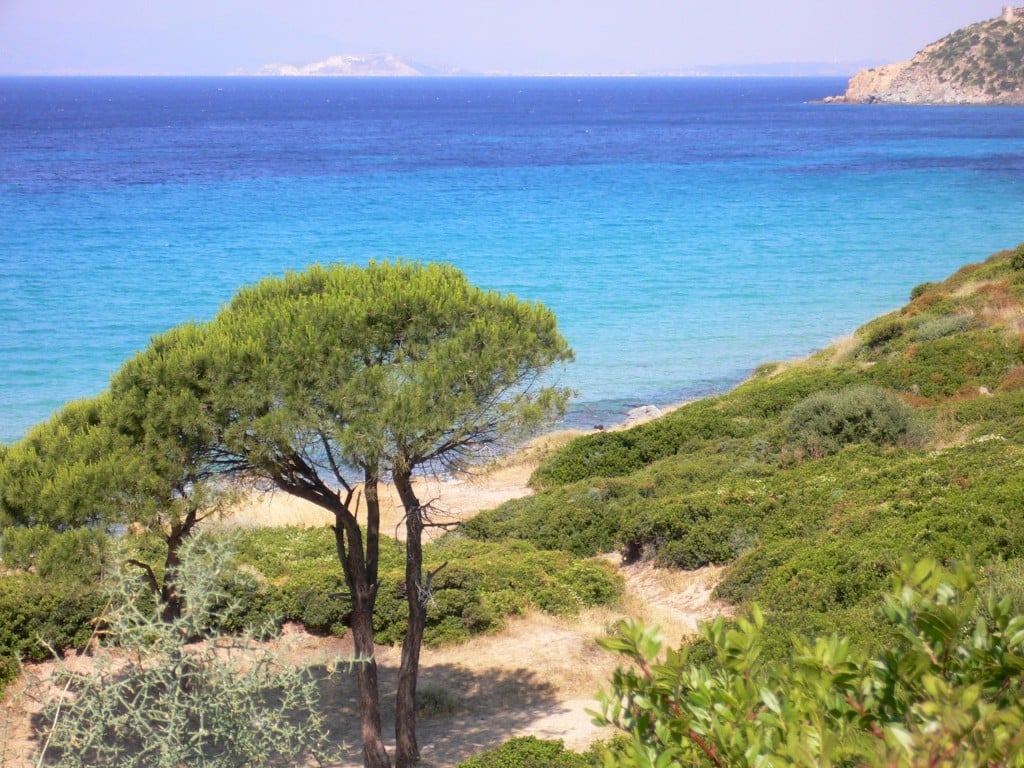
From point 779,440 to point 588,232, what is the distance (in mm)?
42974

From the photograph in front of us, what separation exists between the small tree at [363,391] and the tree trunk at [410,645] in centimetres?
1

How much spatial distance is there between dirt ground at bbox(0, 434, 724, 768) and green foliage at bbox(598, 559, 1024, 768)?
20.9ft

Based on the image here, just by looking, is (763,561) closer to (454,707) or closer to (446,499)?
(454,707)

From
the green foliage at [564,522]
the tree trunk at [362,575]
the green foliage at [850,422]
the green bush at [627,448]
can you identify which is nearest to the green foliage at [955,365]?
the green foliage at [850,422]

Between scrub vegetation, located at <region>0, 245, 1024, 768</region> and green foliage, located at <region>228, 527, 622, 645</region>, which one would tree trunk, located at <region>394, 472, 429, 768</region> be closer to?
scrub vegetation, located at <region>0, 245, 1024, 768</region>

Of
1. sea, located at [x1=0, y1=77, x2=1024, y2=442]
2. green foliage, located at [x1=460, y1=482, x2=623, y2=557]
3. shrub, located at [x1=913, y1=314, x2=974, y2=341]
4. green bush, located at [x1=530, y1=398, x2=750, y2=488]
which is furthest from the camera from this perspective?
sea, located at [x1=0, y1=77, x2=1024, y2=442]

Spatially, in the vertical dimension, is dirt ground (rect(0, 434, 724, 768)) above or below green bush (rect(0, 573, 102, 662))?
below

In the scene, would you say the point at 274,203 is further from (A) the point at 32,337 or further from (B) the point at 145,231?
(A) the point at 32,337

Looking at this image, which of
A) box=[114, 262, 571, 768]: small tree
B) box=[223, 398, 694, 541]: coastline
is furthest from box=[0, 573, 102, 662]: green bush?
→ box=[223, 398, 694, 541]: coastline

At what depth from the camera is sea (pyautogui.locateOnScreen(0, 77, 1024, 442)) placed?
38281 millimetres

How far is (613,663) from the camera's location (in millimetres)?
12125

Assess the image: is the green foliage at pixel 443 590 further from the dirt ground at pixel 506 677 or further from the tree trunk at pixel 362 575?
the tree trunk at pixel 362 575

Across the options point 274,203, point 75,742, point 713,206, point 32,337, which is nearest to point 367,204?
point 274,203

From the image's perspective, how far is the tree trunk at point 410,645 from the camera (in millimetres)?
9836
